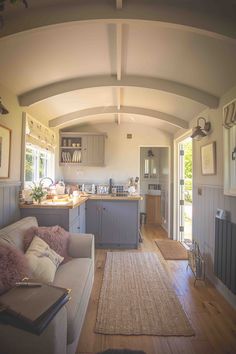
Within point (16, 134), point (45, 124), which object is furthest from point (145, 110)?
point (16, 134)

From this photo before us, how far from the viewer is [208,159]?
Result: 292 cm

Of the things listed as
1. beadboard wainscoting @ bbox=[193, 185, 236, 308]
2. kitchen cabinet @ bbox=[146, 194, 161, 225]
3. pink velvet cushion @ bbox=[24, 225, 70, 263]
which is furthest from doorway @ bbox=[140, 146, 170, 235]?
pink velvet cushion @ bbox=[24, 225, 70, 263]

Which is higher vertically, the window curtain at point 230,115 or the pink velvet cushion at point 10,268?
the window curtain at point 230,115

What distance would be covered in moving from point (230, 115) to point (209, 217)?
1322mm

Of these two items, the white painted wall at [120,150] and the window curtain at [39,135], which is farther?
the white painted wall at [120,150]

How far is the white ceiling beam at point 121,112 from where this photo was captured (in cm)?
393

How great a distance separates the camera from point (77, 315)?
148 centimetres

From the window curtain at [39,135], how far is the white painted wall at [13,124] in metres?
0.22

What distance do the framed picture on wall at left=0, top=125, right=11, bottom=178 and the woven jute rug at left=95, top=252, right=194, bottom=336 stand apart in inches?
69.5

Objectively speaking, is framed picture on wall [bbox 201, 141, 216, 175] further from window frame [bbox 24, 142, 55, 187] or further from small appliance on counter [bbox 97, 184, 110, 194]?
window frame [bbox 24, 142, 55, 187]

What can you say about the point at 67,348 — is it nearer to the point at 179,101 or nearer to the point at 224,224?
the point at 224,224

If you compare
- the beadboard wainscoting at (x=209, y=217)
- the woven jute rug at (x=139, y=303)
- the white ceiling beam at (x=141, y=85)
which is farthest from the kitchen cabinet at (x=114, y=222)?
the white ceiling beam at (x=141, y=85)

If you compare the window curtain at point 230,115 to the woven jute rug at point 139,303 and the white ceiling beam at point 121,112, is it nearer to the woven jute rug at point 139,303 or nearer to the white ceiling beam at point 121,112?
the white ceiling beam at point 121,112

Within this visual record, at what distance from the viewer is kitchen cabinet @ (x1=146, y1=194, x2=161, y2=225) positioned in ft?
20.7
